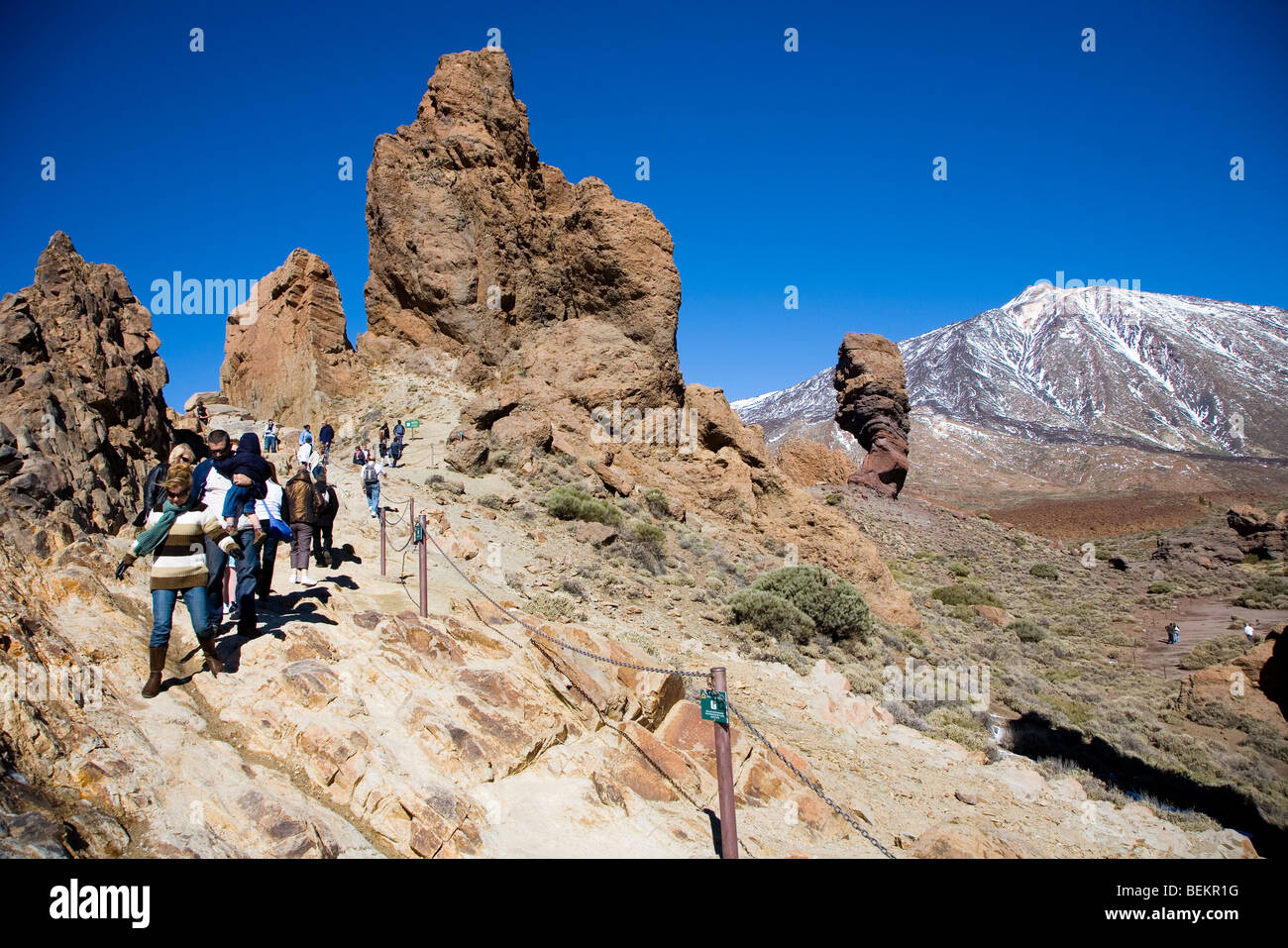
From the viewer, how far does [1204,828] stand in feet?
27.5

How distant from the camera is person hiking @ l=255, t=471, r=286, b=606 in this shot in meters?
6.97

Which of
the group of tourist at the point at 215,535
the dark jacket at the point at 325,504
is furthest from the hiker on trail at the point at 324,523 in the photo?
the group of tourist at the point at 215,535

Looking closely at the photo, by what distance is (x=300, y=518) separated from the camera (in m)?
8.34

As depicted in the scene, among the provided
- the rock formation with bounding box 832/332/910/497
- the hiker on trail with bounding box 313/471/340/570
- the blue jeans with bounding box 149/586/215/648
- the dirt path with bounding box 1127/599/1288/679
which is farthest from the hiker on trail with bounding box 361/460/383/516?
the rock formation with bounding box 832/332/910/497

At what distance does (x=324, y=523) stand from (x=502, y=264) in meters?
17.0

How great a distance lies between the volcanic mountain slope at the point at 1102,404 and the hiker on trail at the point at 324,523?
265ft

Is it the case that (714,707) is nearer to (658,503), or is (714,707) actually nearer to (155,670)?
(155,670)

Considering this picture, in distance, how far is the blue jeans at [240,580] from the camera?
550 cm

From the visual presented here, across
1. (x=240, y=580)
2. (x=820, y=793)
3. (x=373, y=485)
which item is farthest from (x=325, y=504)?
(x=820, y=793)

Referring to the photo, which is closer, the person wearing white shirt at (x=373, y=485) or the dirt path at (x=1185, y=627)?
the person wearing white shirt at (x=373, y=485)

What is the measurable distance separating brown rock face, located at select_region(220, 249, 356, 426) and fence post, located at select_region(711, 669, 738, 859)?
70.0 feet

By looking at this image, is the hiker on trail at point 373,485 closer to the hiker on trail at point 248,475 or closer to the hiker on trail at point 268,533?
the hiker on trail at point 268,533
